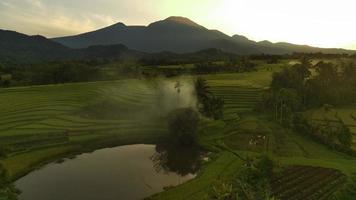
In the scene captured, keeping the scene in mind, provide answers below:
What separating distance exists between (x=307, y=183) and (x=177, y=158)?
74.4 ft

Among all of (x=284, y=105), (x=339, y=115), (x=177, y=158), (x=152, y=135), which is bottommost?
(x=339, y=115)

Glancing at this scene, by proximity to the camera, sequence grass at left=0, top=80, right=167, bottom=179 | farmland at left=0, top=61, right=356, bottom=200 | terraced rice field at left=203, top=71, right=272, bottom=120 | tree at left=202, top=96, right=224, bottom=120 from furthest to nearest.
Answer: terraced rice field at left=203, top=71, right=272, bottom=120, tree at left=202, top=96, right=224, bottom=120, grass at left=0, top=80, right=167, bottom=179, farmland at left=0, top=61, right=356, bottom=200

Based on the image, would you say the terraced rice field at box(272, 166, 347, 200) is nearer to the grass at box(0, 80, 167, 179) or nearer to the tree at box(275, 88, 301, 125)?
the tree at box(275, 88, 301, 125)

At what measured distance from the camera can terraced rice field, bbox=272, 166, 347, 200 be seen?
44.8 m

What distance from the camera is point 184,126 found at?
231 feet

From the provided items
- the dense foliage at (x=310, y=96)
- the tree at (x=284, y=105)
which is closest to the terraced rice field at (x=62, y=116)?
the tree at (x=284, y=105)

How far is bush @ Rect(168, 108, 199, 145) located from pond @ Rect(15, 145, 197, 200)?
20.6 feet

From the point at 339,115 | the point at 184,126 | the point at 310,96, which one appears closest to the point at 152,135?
the point at 184,126

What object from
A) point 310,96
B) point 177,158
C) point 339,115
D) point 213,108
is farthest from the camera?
point 310,96

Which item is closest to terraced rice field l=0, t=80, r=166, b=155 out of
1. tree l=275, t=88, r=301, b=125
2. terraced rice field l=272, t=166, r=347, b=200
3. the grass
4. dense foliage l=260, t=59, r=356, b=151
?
the grass

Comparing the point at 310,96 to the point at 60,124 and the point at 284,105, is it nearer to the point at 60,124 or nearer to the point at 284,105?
the point at 284,105

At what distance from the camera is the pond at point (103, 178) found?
1881 inches

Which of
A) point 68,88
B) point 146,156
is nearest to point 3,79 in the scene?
point 68,88

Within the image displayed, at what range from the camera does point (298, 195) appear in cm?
4456
